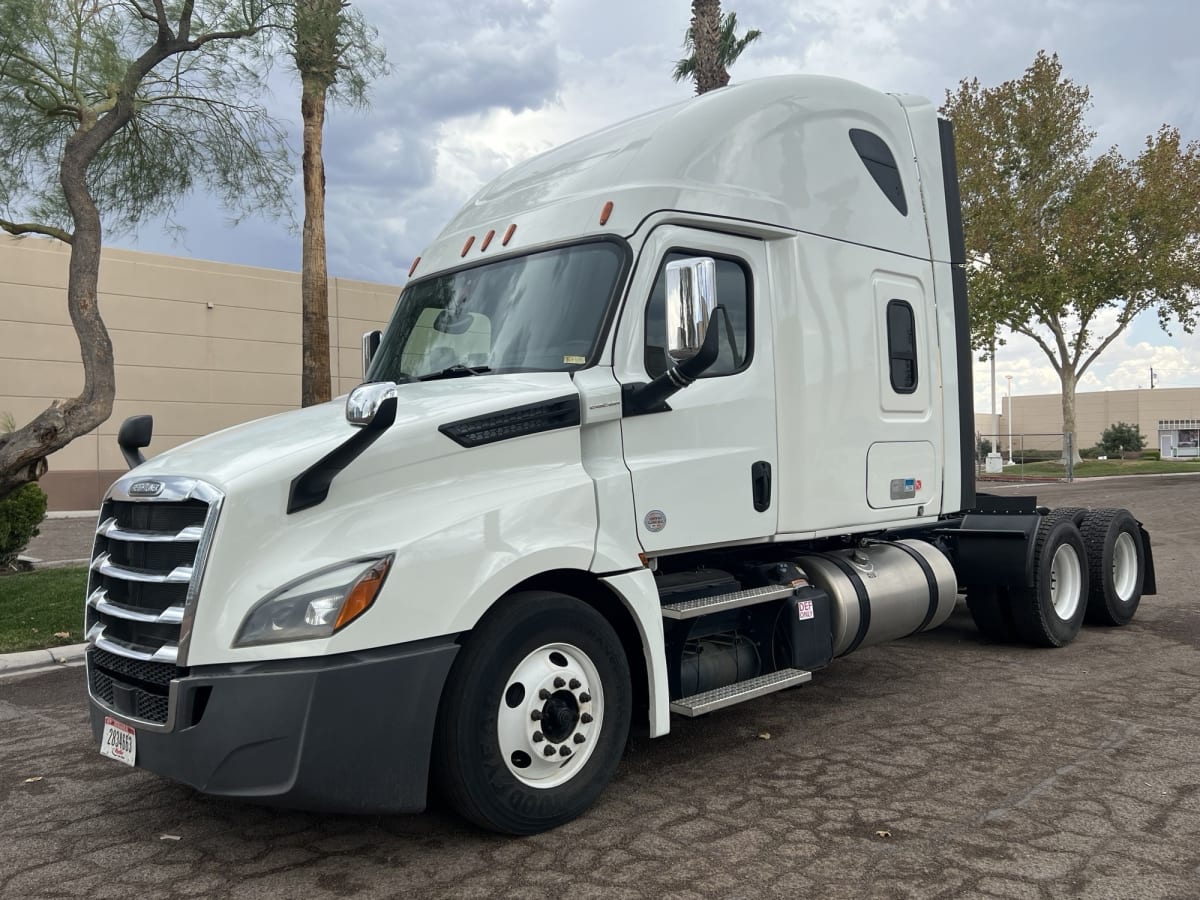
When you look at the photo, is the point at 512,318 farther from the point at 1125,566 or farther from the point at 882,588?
the point at 1125,566

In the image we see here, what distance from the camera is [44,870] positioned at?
4.02 meters

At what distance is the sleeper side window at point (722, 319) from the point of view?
4.83 meters

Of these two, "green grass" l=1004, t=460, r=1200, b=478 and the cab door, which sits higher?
the cab door

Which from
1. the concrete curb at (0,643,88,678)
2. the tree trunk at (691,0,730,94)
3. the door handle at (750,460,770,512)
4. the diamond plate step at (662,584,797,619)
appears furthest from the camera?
the tree trunk at (691,0,730,94)

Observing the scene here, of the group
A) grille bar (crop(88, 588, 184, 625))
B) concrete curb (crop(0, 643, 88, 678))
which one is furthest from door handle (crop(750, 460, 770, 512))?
concrete curb (crop(0, 643, 88, 678))

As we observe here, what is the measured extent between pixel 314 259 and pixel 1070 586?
1074 cm

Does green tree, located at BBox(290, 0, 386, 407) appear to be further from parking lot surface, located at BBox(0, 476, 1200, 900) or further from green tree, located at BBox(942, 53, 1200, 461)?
green tree, located at BBox(942, 53, 1200, 461)

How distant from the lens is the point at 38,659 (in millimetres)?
8266

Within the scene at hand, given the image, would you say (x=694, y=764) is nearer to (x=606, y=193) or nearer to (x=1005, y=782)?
(x=1005, y=782)

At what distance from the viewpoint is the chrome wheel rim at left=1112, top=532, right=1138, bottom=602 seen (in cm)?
877

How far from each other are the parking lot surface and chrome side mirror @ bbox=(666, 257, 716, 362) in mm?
2078

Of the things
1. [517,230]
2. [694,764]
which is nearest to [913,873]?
[694,764]

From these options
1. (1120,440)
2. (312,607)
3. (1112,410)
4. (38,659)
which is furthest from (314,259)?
(1112,410)

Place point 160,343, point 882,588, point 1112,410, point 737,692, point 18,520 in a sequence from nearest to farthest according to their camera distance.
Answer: point 737,692, point 882,588, point 18,520, point 160,343, point 1112,410
